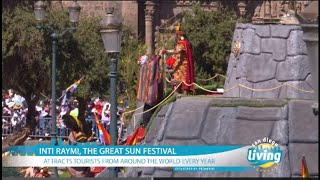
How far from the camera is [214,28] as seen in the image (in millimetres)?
50094

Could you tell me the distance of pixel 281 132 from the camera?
16828 mm

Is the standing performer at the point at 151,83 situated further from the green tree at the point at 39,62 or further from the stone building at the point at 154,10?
the stone building at the point at 154,10

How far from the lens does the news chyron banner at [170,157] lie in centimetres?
1612

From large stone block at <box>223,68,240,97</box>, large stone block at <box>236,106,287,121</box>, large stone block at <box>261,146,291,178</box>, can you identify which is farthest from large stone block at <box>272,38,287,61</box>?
large stone block at <box>261,146,291,178</box>

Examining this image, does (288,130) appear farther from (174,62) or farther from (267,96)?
(174,62)

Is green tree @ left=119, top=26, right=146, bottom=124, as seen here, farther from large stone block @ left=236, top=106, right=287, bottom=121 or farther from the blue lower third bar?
the blue lower third bar

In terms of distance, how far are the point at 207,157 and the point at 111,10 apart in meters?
3.15

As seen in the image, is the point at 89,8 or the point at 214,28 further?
the point at 89,8

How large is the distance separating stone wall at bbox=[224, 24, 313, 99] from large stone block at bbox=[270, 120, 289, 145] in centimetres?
167

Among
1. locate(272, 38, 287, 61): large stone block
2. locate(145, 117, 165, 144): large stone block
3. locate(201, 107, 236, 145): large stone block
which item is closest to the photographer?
locate(201, 107, 236, 145): large stone block

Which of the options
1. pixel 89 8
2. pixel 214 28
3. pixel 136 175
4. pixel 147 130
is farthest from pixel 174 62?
pixel 89 8

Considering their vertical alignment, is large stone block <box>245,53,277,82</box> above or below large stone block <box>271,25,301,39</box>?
below

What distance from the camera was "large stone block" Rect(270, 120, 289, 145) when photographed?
16.7m

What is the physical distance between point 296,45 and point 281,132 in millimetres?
2288
